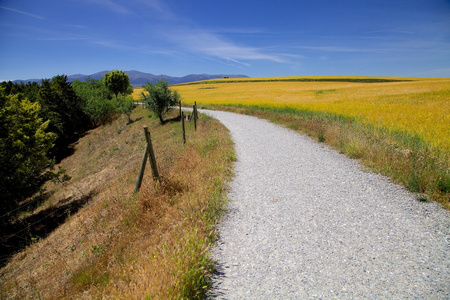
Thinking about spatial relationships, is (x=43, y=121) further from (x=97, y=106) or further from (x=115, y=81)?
(x=115, y=81)

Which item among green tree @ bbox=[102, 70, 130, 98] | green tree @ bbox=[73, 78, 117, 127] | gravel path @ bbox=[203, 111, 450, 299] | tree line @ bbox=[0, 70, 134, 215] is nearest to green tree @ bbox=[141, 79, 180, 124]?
tree line @ bbox=[0, 70, 134, 215]

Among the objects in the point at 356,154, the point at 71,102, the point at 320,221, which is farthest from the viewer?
the point at 71,102

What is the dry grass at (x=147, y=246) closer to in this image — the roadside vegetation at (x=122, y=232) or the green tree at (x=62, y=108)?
the roadside vegetation at (x=122, y=232)

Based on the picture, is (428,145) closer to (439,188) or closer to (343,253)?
(439,188)

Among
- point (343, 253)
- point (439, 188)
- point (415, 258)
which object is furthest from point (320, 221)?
point (439, 188)

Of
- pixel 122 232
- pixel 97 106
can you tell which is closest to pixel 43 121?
pixel 97 106

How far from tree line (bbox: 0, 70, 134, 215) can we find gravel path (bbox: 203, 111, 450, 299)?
50.2 ft

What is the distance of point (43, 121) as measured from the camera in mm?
33562

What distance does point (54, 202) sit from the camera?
59.1ft

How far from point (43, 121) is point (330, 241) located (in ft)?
136

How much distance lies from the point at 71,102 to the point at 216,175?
Answer: 44.6 metres

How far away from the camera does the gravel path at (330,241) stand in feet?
10.2

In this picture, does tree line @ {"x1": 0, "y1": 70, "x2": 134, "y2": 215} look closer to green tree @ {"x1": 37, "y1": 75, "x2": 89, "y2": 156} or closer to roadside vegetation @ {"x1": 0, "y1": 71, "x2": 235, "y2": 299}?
green tree @ {"x1": 37, "y1": 75, "x2": 89, "y2": 156}

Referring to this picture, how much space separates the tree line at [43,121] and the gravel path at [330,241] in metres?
15.3
